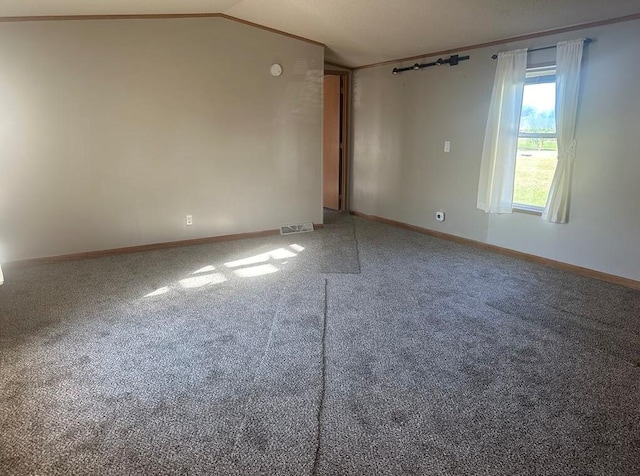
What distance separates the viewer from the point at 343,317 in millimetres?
2986

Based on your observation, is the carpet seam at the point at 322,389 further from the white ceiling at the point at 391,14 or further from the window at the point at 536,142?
the white ceiling at the point at 391,14

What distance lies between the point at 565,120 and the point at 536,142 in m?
0.42

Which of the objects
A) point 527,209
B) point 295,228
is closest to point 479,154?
point 527,209

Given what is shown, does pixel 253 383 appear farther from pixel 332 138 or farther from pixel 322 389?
pixel 332 138

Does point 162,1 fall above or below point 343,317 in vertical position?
above

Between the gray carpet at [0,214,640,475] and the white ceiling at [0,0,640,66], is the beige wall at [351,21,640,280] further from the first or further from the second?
the gray carpet at [0,214,640,475]

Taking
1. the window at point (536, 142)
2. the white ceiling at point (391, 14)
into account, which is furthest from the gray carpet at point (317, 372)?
the white ceiling at point (391, 14)

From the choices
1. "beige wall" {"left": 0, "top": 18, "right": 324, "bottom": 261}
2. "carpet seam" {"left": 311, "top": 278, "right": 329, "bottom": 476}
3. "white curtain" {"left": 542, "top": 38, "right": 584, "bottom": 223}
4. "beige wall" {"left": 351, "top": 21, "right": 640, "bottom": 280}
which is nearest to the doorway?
"beige wall" {"left": 351, "top": 21, "right": 640, "bottom": 280}

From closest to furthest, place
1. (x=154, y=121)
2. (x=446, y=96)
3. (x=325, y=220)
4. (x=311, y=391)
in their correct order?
(x=311, y=391)
(x=154, y=121)
(x=446, y=96)
(x=325, y=220)

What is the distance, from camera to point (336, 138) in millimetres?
6621

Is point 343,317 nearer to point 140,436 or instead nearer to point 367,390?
point 367,390

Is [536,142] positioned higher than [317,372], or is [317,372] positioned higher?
[536,142]

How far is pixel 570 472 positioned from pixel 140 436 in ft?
5.95

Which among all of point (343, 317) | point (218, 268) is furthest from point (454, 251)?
point (218, 268)
